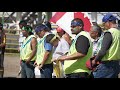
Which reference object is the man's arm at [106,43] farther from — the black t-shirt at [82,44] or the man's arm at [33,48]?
the man's arm at [33,48]

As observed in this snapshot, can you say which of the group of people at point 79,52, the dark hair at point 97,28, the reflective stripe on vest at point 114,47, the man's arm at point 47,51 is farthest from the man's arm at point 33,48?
the reflective stripe on vest at point 114,47

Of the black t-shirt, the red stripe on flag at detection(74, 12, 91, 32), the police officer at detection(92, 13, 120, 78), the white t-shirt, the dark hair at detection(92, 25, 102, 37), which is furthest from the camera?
the white t-shirt

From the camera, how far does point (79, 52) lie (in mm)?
5617

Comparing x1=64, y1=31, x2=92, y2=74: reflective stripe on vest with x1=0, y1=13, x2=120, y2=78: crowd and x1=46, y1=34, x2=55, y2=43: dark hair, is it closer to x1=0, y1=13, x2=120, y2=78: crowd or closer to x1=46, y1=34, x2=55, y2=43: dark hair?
x1=0, y1=13, x2=120, y2=78: crowd

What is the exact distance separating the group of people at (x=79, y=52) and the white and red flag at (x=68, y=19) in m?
0.14

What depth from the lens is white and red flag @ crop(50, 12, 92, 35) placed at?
671 cm

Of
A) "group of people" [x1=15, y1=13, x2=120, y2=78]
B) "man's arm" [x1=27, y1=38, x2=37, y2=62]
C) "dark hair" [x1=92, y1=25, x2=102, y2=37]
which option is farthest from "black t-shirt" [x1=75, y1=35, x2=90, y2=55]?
"man's arm" [x1=27, y1=38, x2=37, y2=62]

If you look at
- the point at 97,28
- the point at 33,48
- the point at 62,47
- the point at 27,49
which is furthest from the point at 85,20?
the point at 27,49

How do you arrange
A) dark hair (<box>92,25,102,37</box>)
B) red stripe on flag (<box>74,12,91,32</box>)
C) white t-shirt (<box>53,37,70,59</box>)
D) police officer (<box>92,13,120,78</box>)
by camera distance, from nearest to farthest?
police officer (<box>92,13,120,78</box>) < dark hair (<box>92,25,102,37</box>) < red stripe on flag (<box>74,12,91,32</box>) < white t-shirt (<box>53,37,70,59</box>)
